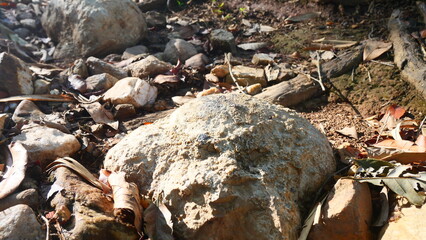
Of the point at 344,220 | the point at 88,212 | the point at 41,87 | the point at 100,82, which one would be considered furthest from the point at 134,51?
the point at 344,220

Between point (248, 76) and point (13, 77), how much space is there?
201 cm

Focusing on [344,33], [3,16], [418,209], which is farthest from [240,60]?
[3,16]

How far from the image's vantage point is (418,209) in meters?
1.99

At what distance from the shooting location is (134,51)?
176 inches

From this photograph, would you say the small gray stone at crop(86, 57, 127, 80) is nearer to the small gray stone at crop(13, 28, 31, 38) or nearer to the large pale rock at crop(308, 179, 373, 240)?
the small gray stone at crop(13, 28, 31, 38)

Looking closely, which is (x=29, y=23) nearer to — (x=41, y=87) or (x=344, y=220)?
(x=41, y=87)

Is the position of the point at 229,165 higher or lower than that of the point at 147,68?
higher

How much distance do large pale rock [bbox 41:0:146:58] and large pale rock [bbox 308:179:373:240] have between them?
330cm

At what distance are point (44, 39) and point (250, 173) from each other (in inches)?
154

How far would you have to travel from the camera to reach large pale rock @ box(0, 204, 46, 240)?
1.80 metres

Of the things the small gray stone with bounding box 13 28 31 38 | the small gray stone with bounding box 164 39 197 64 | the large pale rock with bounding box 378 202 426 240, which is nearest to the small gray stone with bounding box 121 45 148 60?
the small gray stone with bounding box 164 39 197 64

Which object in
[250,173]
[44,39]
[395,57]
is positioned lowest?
[44,39]

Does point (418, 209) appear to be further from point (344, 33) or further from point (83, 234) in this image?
point (344, 33)

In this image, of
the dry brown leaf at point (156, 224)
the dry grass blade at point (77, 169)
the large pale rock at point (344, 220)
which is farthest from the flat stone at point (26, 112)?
the large pale rock at point (344, 220)
